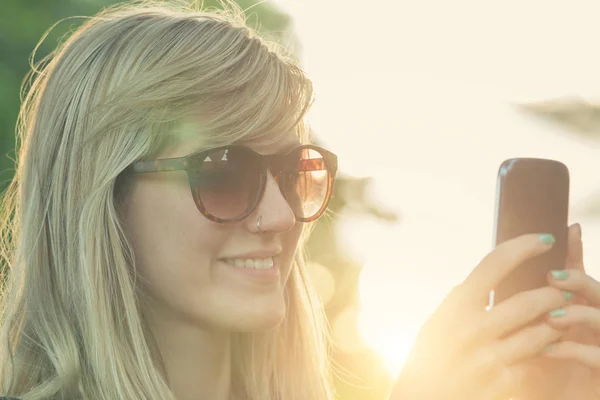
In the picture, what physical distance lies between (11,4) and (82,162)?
492 cm

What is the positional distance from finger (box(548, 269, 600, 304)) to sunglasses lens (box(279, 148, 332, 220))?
0.90 metres

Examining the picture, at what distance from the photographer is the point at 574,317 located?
182cm

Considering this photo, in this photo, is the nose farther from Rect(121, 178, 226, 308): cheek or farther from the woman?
Rect(121, 178, 226, 308): cheek

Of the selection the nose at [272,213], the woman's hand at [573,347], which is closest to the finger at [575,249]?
the woman's hand at [573,347]

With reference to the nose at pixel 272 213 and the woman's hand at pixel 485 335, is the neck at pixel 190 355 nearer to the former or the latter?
the nose at pixel 272 213

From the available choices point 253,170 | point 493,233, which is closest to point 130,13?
point 253,170

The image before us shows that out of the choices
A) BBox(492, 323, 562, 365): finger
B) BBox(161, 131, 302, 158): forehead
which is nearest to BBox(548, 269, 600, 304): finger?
BBox(492, 323, 562, 365): finger

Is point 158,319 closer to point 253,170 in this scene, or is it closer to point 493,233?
point 253,170

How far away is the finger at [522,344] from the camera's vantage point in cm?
174

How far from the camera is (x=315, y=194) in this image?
8.47 ft

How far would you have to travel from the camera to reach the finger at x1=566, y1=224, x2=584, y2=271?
1.99 metres

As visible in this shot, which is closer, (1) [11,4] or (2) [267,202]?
(2) [267,202]

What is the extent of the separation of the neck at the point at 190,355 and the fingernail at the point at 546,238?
1.13m

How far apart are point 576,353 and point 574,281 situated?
0.54 feet
